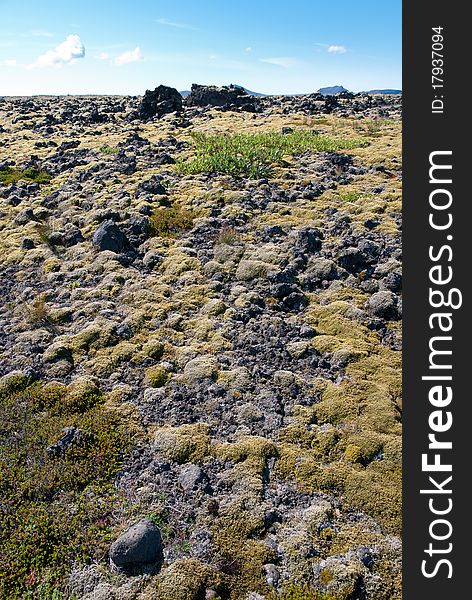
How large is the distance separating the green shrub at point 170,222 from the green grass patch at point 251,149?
8152 millimetres

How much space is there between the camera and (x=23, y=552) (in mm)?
9914

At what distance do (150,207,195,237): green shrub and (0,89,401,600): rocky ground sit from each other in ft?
0.70

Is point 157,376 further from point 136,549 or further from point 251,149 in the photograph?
point 251,149

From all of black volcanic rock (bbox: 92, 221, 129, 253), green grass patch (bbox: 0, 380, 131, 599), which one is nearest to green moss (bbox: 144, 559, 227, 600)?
green grass patch (bbox: 0, 380, 131, 599)

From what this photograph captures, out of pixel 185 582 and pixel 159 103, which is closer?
pixel 185 582

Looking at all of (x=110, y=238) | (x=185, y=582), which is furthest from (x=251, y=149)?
(x=185, y=582)

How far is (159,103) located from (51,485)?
67512mm

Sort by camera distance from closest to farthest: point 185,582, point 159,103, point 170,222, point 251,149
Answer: point 185,582 → point 170,222 → point 251,149 → point 159,103

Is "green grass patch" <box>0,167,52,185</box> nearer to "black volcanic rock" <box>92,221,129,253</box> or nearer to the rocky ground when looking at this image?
the rocky ground

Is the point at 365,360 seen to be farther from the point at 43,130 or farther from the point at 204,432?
the point at 43,130

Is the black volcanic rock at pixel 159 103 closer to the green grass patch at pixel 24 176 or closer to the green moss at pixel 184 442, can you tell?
the green grass patch at pixel 24 176

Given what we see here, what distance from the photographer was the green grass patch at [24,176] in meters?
37.7

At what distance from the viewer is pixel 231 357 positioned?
52.2 feet

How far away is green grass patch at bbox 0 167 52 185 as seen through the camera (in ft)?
124
